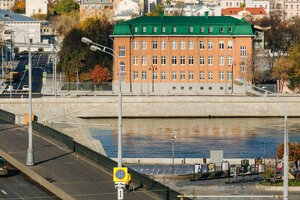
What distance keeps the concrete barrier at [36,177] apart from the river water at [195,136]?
2091cm

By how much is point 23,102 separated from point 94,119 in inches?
252

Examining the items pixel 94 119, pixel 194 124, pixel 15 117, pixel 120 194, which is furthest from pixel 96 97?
pixel 120 194

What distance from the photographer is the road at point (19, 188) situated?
5334cm

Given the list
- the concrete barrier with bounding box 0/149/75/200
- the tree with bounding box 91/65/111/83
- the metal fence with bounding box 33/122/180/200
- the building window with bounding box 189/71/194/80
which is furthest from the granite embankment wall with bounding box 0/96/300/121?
the concrete barrier with bounding box 0/149/75/200

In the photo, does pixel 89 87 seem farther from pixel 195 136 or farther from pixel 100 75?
pixel 195 136

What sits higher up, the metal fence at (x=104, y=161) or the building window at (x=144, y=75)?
the metal fence at (x=104, y=161)

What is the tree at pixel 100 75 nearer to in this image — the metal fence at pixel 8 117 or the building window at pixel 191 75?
the building window at pixel 191 75

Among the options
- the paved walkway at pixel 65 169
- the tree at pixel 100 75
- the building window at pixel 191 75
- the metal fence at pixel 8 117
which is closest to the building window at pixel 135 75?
the tree at pixel 100 75

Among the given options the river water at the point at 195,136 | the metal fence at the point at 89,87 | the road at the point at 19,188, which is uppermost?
the road at the point at 19,188

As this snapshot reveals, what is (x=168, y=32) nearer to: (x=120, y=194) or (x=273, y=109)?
(x=273, y=109)

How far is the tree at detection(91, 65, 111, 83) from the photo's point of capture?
14125cm

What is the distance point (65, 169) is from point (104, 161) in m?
1.77

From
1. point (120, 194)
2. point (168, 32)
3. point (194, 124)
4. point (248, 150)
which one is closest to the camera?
point (120, 194)

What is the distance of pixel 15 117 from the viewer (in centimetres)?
7912
